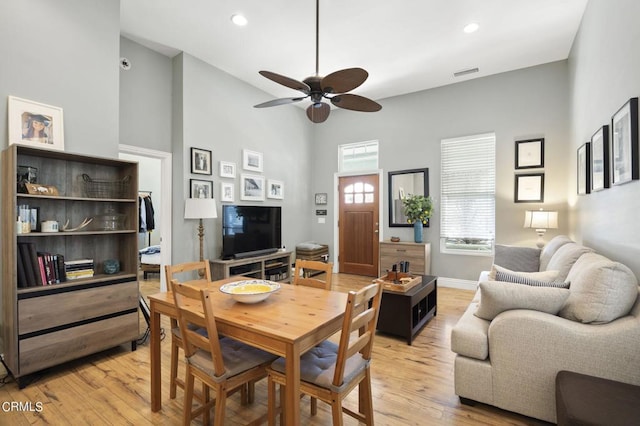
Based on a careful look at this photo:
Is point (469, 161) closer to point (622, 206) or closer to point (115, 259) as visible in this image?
point (622, 206)

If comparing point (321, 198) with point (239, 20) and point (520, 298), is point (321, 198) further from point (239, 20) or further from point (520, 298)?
point (520, 298)

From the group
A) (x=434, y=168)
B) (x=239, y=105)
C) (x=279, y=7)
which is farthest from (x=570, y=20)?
(x=239, y=105)

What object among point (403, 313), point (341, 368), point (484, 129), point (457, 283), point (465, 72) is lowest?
point (457, 283)

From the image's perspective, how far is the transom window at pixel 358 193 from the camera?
606 cm

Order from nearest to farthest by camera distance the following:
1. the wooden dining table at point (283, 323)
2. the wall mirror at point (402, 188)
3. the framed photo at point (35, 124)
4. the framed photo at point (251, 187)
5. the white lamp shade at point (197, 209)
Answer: the wooden dining table at point (283, 323), the framed photo at point (35, 124), the white lamp shade at point (197, 209), the framed photo at point (251, 187), the wall mirror at point (402, 188)

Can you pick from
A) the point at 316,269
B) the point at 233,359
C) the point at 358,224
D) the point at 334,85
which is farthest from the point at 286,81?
the point at 358,224

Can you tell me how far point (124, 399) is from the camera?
6.90 feet

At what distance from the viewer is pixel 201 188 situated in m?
4.38

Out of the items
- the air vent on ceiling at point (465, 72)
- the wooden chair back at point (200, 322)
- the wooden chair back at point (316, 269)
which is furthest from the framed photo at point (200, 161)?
the air vent on ceiling at point (465, 72)

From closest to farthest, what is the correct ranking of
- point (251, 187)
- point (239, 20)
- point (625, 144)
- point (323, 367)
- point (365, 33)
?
point (323, 367) → point (625, 144) → point (239, 20) → point (365, 33) → point (251, 187)

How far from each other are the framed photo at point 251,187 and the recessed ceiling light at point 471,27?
3.68 metres

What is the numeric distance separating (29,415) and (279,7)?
4.04m

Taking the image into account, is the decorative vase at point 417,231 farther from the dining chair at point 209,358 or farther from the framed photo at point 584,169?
the dining chair at point 209,358

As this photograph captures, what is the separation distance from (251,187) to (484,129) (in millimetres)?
3991
